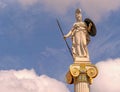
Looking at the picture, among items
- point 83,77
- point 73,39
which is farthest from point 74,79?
point 73,39

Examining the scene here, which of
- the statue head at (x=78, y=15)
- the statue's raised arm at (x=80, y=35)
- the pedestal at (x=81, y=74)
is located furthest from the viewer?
the statue head at (x=78, y=15)

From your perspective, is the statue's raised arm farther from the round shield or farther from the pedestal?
the pedestal

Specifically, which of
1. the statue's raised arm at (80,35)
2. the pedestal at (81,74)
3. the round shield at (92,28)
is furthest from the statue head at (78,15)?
the pedestal at (81,74)

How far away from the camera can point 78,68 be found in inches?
1119

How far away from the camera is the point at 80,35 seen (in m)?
29.5

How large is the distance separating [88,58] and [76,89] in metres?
2.13

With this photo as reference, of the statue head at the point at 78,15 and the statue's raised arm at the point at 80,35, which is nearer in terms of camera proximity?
the statue's raised arm at the point at 80,35

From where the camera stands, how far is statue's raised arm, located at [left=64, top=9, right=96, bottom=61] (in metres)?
29.2

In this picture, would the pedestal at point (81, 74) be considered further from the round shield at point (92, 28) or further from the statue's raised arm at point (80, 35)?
the round shield at point (92, 28)

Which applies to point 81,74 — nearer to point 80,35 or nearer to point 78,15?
point 80,35

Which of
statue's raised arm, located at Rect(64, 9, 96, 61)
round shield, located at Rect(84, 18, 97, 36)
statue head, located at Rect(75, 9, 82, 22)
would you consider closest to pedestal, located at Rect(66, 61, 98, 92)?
statue's raised arm, located at Rect(64, 9, 96, 61)

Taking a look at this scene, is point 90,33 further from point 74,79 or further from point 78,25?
point 74,79

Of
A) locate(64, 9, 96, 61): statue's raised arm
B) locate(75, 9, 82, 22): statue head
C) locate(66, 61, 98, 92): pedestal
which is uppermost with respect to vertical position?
locate(75, 9, 82, 22): statue head

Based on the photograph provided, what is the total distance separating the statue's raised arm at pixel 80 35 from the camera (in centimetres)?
2922
